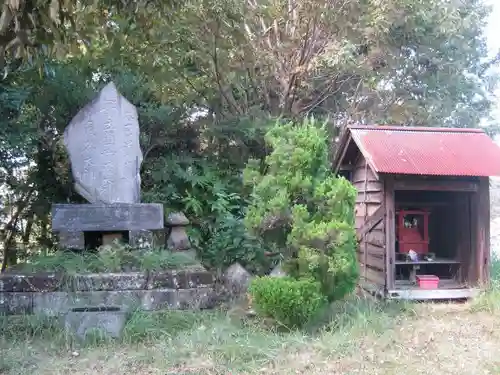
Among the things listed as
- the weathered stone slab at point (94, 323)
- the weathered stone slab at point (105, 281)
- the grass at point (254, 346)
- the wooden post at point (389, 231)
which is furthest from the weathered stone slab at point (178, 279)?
the wooden post at point (389, 231)

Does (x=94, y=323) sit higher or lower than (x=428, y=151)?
lower

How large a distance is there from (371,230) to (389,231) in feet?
2.73

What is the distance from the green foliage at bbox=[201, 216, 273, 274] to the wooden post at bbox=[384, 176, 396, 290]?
1.78 m

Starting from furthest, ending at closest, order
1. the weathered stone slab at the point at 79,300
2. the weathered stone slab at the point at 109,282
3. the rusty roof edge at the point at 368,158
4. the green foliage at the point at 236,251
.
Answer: the green foliage at the point at 236,251, the rusty roof edge at the point at 368,158, the weathered stone slab at the point at 109,282, the weathered stone slab at the point at 79,300

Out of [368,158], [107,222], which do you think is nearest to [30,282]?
[107,222]

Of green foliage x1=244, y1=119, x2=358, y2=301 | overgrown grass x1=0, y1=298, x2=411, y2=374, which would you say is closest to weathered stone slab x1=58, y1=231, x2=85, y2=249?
overgrown grass x1=0, y1=298, x2=411, y2=374

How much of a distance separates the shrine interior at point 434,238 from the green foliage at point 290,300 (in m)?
2.60

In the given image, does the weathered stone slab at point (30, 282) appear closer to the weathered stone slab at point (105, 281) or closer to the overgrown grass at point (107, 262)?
the weathered stone slab at point (105, 281)

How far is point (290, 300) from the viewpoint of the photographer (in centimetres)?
502

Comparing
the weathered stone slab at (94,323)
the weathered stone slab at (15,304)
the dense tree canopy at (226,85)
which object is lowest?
the weathered stone slab at (94,323)

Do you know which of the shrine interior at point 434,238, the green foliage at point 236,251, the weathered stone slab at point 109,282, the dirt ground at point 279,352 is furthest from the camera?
the green foliage at point 236,251

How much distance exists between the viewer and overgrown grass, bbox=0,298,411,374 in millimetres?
4520

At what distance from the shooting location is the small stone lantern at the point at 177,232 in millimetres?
7770

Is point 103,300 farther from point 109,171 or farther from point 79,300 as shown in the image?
point 109,171
